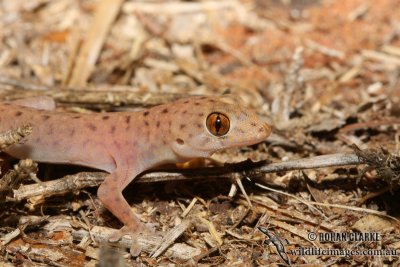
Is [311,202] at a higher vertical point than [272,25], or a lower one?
lower

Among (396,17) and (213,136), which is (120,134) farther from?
(396,17)

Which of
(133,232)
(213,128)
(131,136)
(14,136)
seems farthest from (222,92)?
(14,136)

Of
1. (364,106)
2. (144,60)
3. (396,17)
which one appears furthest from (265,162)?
(396,17)

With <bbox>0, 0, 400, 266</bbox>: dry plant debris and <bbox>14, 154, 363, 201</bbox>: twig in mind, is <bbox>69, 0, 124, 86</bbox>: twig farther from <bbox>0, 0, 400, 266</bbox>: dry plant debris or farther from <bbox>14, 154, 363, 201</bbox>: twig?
<bbox>14, 154, 363, 201</bbox>: twig

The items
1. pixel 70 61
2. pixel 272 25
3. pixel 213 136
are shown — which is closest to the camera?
pixel 213 136

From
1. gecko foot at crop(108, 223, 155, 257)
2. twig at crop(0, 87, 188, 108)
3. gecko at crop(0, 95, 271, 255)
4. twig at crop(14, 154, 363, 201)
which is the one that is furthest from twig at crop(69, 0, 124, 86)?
gecko foot at crop(108, 223, 155, 257)

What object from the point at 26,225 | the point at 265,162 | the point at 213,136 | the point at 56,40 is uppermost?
the point at 56,40
